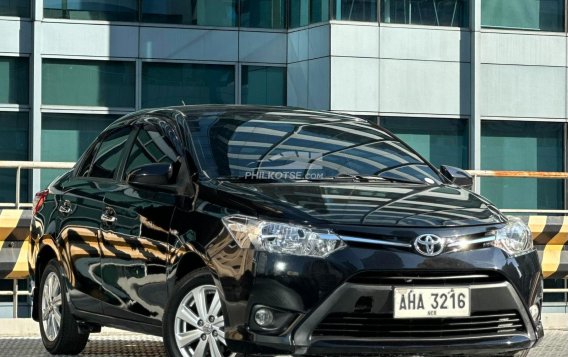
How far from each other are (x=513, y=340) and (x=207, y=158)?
189 centimetres

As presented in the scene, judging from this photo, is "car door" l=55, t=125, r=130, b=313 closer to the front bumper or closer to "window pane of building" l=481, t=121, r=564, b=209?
the front bumper

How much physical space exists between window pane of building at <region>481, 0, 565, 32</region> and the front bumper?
2443 cm

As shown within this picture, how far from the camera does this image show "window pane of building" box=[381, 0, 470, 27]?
29688 mm

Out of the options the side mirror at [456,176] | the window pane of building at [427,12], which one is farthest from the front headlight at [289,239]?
the window pane of building at [427,12]

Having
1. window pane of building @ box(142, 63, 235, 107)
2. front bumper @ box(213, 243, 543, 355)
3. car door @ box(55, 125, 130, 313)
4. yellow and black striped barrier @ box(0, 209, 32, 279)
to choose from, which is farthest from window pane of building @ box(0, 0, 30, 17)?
front bumper @ box(213, 243, 543, 355)

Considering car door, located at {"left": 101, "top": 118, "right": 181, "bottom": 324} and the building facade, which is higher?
the building facade

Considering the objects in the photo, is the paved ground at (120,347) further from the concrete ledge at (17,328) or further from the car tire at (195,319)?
the car tire at (195,319)

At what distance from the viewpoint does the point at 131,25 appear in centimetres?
3048

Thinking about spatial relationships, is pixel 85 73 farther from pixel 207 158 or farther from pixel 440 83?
pixel 207 158

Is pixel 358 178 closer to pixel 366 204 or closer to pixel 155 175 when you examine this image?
pixel 366 204

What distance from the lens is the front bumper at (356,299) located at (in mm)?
6352

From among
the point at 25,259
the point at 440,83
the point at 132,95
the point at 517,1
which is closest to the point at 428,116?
the point at 440,83

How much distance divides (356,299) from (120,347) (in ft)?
12.4

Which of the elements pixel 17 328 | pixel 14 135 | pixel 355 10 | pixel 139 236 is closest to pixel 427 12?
pixel 355 10
